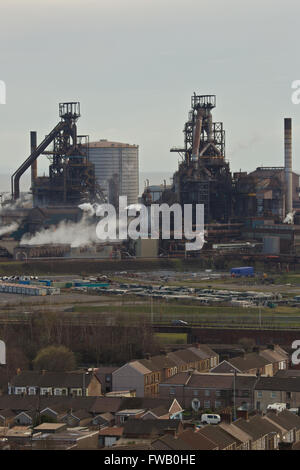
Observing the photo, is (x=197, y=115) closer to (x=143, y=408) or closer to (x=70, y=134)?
(x=70, y=134)

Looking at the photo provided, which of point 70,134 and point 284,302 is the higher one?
point 70,134

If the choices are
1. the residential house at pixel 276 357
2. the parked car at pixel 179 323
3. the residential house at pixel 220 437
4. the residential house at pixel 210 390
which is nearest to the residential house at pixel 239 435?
the residential house at pixel 220 437

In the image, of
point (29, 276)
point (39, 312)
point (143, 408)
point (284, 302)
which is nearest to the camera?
point (143, 408)

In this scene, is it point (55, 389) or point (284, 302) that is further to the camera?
point (284, 302)

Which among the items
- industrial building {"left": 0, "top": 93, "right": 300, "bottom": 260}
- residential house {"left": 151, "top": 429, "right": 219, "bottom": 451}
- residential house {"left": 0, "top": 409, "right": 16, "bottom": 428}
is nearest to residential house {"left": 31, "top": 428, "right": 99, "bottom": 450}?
residential house {"left": 151, "top": 429, "right": 219, "bottom": 451}

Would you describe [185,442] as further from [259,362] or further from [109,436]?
[259,362]

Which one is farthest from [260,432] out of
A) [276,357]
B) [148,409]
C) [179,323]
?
[179,323]

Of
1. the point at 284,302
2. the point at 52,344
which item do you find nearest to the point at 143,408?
the point at 52,344
